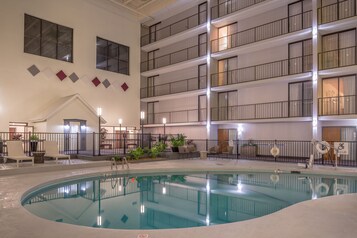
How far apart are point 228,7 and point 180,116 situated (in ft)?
31.2

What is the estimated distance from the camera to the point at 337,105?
51.8 feet

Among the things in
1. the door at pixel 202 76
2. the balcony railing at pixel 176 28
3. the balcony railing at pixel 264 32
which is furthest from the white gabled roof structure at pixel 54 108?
the balcony railing at pixel 264 32

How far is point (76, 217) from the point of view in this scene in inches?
260

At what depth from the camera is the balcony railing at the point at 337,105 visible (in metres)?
15.4

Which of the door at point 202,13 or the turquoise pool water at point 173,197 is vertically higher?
the door at point 202,13

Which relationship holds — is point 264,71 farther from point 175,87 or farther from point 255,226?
point 255,226

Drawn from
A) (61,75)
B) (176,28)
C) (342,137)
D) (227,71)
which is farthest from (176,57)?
(342,137)

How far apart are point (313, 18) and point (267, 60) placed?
4001 millimetres

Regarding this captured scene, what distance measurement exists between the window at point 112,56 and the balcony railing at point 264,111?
9001 mm

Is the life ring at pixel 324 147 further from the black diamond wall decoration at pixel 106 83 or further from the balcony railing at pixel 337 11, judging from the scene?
the black diamond wall decoration at pixel 106 83

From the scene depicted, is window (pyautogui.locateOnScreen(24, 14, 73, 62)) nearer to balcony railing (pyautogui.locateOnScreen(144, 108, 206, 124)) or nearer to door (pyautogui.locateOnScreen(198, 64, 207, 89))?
balcony railing (pyautogui.locateOnScreen(144, 108, 206, 124))

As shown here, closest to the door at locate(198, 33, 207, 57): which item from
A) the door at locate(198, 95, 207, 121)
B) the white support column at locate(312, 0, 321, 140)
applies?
the door at locate(198, 95, 207, 121)

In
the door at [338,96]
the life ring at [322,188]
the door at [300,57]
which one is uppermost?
the door at [300,57]

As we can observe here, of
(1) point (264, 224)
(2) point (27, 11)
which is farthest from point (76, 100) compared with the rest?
(1) point (264, 224)
